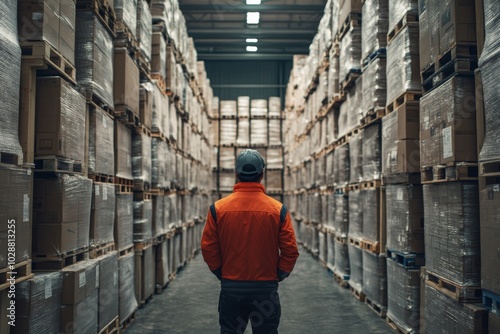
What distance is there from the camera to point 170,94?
26.3 ft

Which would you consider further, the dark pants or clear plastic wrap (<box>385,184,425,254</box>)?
clear plastic wrap (<box>385,184,425,254</box>)

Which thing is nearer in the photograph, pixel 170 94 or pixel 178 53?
pixel 170 94

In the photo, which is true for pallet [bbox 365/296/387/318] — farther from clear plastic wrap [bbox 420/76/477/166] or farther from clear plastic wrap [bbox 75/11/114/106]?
clear plastic wrap [bbox 75/11/114/106]

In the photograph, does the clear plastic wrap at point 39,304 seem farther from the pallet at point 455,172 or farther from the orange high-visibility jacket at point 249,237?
the pallet at point 455,172

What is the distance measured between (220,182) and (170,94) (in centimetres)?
783

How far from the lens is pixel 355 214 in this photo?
6.66m

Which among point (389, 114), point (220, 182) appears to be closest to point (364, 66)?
point (389, 114)

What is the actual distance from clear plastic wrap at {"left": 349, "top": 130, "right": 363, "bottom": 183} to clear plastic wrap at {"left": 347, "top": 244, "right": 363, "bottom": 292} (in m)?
0.96

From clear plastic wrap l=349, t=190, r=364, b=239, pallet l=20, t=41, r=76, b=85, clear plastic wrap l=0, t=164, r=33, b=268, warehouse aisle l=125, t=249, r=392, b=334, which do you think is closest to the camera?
clear plastic wrap l=0, t=164, r=33, b=268

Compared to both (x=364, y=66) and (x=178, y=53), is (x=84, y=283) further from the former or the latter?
(x=178, y=53)

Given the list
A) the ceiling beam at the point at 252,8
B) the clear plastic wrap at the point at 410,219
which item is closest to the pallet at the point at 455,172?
the clear plastic wrap at the point at 410,219

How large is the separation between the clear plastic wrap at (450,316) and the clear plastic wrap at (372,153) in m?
2.03

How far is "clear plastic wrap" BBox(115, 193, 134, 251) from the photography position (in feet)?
16.9

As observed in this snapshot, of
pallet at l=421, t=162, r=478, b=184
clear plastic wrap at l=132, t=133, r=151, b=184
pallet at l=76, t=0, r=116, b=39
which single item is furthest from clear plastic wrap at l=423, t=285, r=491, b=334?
pallet at l=76, t=0, r=116, b=39
